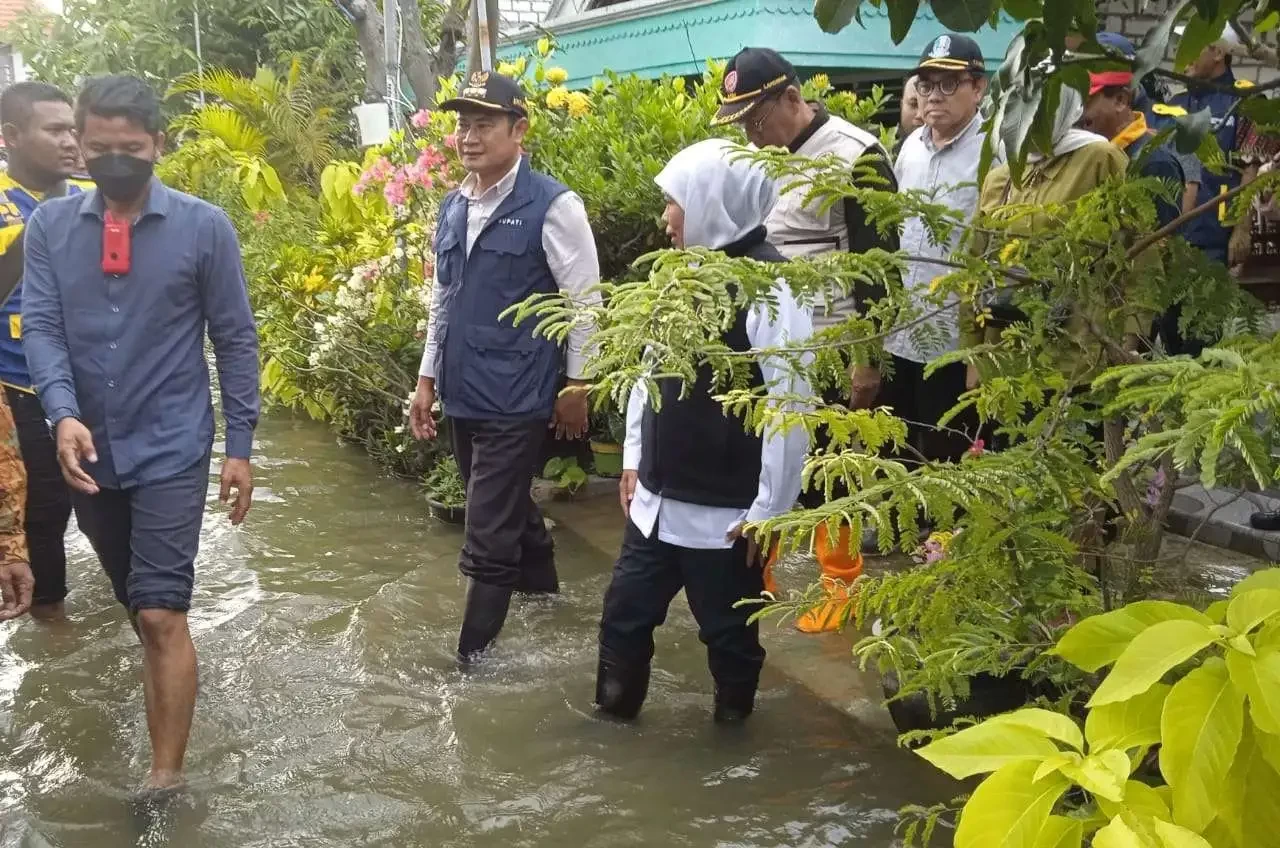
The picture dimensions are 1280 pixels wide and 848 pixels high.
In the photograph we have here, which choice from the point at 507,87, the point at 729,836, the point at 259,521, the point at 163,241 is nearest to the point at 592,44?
the point at 259,521

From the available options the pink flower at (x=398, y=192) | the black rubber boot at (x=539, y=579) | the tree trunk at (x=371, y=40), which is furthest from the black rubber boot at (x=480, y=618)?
the tree trunk at (x=371, y=40)

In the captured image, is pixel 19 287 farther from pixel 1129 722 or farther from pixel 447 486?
pixel 1129 722

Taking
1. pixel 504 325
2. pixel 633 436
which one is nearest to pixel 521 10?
pixel 504 325

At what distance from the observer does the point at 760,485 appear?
331 cm

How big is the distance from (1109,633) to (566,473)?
5.23m

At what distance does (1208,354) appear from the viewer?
5.48 feet

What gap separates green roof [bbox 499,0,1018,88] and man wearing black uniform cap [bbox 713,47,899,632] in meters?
4.48

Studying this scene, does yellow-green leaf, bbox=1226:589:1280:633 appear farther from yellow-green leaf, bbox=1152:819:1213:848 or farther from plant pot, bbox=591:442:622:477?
plant pot, bbox=591:442:622:477

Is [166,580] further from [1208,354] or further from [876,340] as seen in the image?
[1208,354]

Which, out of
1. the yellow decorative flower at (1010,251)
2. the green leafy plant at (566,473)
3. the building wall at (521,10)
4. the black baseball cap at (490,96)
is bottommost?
the green leafy plant at (566,473)

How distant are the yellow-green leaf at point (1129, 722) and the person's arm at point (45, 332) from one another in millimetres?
3048

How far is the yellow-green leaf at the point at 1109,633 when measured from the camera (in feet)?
4.41

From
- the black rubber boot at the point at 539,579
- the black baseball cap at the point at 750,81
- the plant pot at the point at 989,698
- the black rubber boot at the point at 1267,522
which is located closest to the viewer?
the plant pot at the point at 989,698

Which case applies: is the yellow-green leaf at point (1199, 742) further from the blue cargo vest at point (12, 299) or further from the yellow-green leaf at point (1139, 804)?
the blue cargo vest at point (12, 299)
